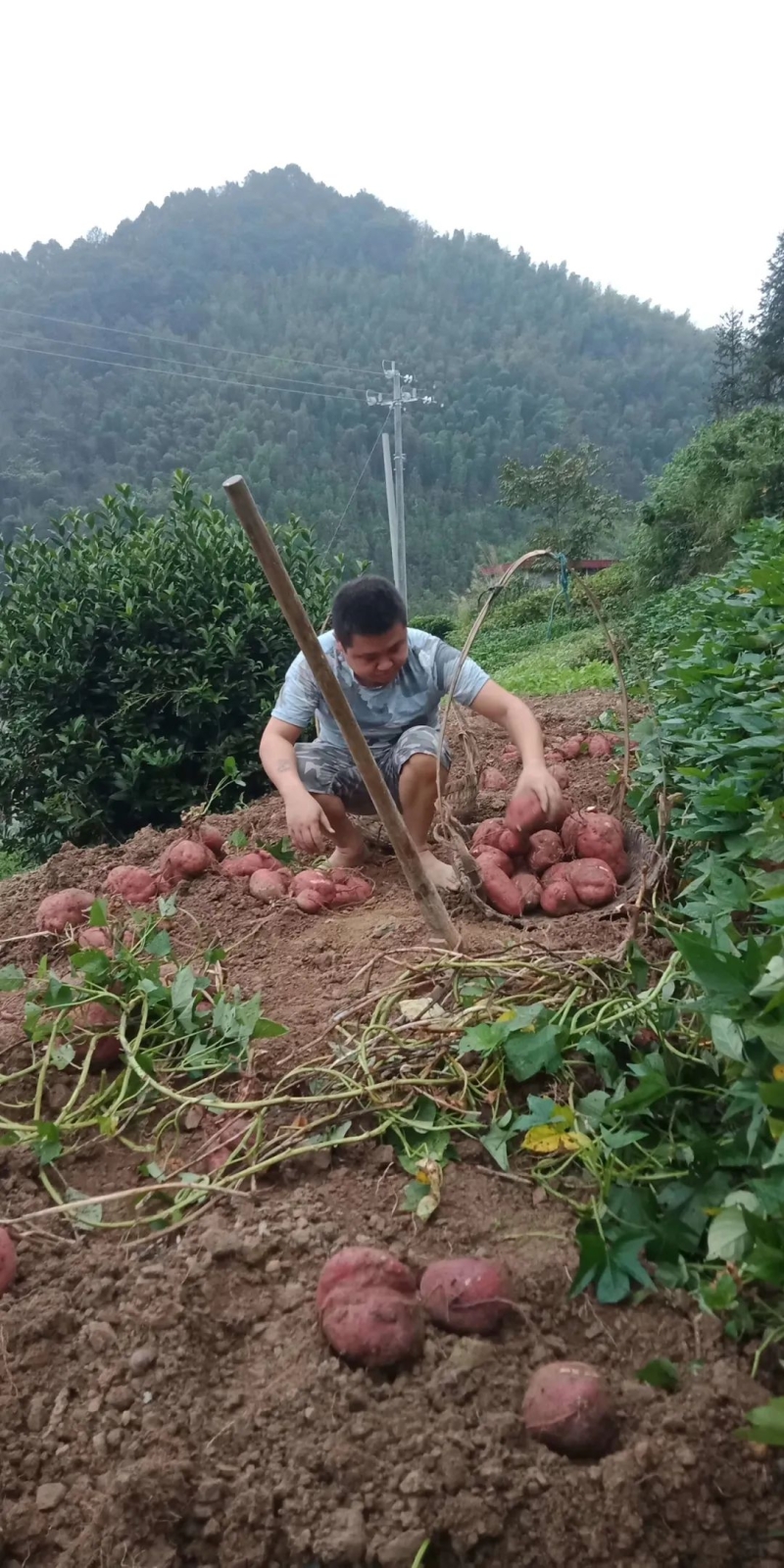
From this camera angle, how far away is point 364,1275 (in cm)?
112

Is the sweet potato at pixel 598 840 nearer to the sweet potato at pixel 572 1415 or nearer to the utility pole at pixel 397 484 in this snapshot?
the sweet potato at pixel 572 1415

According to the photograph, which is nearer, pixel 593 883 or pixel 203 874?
pixel 593 883

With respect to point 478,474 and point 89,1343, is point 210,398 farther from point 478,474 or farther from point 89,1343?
point 89,1343

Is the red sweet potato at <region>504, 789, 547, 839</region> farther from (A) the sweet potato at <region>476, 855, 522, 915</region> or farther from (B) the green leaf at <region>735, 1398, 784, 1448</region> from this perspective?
(B) the green leaf at <region>735, 1398, 784, 1448</region>

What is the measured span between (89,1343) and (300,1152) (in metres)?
0.38

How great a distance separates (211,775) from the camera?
4.55 m

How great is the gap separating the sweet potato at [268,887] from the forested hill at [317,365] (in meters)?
4.00

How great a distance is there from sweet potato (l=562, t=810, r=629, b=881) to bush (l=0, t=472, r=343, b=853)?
2259 mm

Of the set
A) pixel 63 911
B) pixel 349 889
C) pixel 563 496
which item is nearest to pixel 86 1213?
pixel 63 911

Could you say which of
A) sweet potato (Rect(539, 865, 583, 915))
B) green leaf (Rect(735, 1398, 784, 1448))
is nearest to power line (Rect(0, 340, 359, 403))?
sweet potato (Rect(539, 865, 583, 915))

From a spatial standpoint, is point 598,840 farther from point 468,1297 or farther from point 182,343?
point 182,343

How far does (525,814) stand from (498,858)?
0.48 feet

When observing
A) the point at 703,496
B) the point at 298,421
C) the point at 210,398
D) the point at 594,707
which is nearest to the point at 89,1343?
the point at 594,707

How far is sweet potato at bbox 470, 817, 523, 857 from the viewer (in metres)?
2.67
